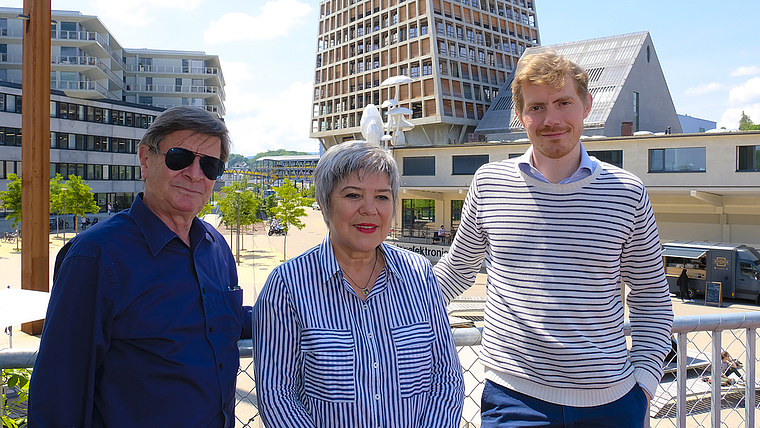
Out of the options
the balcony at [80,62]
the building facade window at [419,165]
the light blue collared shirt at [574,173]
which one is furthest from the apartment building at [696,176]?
the balcony at [80,62]

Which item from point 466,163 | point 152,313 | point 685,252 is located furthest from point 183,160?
point 466,163

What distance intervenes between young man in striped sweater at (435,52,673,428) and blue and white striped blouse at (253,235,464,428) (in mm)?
427

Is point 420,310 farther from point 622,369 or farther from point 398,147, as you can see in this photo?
point 398,147

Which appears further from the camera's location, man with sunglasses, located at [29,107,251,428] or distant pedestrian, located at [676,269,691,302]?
distant pedestrian, located at [676,269,691,302]

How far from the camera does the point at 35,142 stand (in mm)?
7703

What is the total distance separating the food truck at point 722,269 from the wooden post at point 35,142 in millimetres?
19204

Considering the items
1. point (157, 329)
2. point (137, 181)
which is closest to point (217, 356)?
point (157, 329)

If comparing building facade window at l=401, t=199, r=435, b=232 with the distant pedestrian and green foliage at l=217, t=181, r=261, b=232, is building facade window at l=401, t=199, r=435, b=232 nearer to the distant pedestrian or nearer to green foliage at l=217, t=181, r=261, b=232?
green foliage at l=217, t=181, r=261, b=232

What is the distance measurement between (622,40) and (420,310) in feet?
160

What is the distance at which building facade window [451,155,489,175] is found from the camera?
33003mm

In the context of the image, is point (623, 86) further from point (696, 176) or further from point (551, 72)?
point (551, 72)

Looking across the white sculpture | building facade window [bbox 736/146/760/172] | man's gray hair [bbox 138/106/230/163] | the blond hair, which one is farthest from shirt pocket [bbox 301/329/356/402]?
building facade window [bbox 736/146/760/172]

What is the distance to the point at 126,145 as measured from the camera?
55750 mm

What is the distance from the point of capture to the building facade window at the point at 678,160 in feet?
84.8
